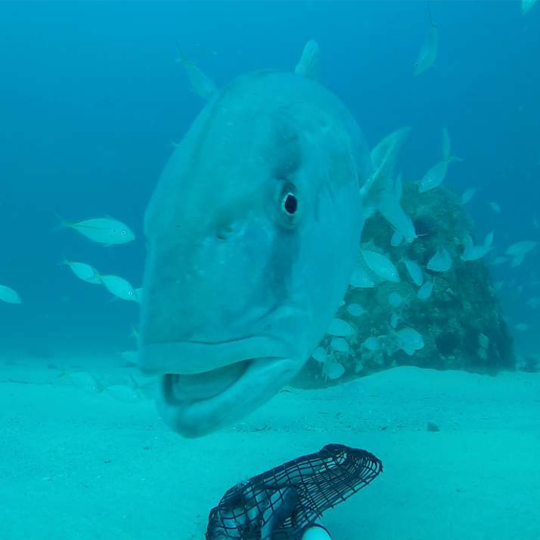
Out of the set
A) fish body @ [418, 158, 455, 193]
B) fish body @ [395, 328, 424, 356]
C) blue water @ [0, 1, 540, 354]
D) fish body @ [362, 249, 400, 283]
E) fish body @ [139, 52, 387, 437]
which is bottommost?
fish body @ [139, 52, 387, 437]

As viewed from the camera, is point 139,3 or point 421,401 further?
point 139,3

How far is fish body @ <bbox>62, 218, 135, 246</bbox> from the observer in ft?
20.6

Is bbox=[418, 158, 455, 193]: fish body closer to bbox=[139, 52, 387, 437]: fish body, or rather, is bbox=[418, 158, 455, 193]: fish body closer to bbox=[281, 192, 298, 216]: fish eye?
bbox=[139, 52, 387, 437]: fish body

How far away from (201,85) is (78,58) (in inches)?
3695

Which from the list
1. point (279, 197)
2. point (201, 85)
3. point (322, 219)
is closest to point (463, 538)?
point (322, 219)

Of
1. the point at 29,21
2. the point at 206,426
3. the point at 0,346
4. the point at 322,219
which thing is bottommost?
the point at 206,426

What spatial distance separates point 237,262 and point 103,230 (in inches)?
208

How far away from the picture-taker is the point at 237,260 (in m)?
1.54

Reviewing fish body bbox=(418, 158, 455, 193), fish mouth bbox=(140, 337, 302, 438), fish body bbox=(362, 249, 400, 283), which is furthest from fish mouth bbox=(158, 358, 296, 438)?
fish body bbox=(418, 158, 455, 193)

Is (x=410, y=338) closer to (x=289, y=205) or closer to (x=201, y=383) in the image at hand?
(x=289, y=205)

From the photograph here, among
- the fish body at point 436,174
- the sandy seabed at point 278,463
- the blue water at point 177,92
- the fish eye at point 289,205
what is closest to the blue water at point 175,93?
the blue water at point 177,92

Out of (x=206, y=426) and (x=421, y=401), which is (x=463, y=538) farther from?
(x=421, y=401)

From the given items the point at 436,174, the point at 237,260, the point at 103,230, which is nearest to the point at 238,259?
the point at 237,260

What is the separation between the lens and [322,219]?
189 cm
